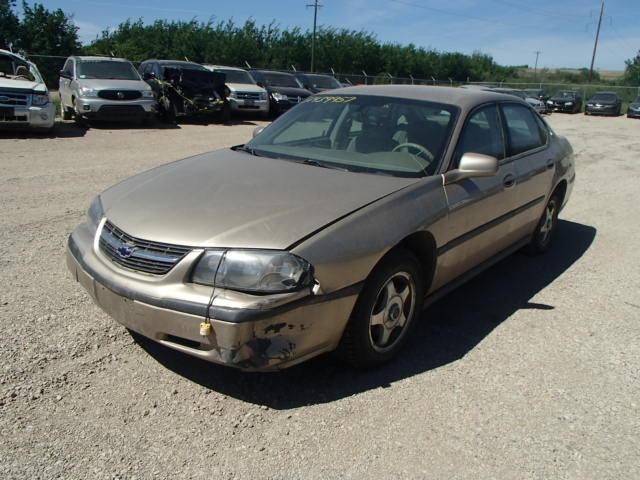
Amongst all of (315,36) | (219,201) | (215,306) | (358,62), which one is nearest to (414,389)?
(215,306)

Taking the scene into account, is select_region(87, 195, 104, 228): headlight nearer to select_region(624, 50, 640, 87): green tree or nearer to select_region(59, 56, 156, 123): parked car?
select_region(59, 56, 156, 123): parked car

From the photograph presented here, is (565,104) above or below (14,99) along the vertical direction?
above

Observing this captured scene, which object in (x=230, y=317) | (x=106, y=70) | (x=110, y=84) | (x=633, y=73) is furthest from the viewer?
(x=633, y=73)

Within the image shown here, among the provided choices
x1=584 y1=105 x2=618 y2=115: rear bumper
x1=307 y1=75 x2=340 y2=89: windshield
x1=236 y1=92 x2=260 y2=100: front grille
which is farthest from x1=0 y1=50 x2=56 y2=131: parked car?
x1=584 y1=105 x2=618 y2=115: rear bumper

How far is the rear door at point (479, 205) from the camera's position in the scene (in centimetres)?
357

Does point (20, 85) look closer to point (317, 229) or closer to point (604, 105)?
point (317, 229)

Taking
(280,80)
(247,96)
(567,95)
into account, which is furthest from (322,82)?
(567,95)

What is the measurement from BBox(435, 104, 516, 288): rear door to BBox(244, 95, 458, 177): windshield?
0.22 m

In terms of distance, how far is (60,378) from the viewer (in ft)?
9.52

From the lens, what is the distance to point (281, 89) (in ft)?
61.9

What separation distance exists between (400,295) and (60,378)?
1.91 m

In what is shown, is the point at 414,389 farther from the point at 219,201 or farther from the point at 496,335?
the point at 219,201

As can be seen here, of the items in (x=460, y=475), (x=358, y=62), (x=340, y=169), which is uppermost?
(x=358, y=62)

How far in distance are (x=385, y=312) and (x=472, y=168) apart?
112cm
